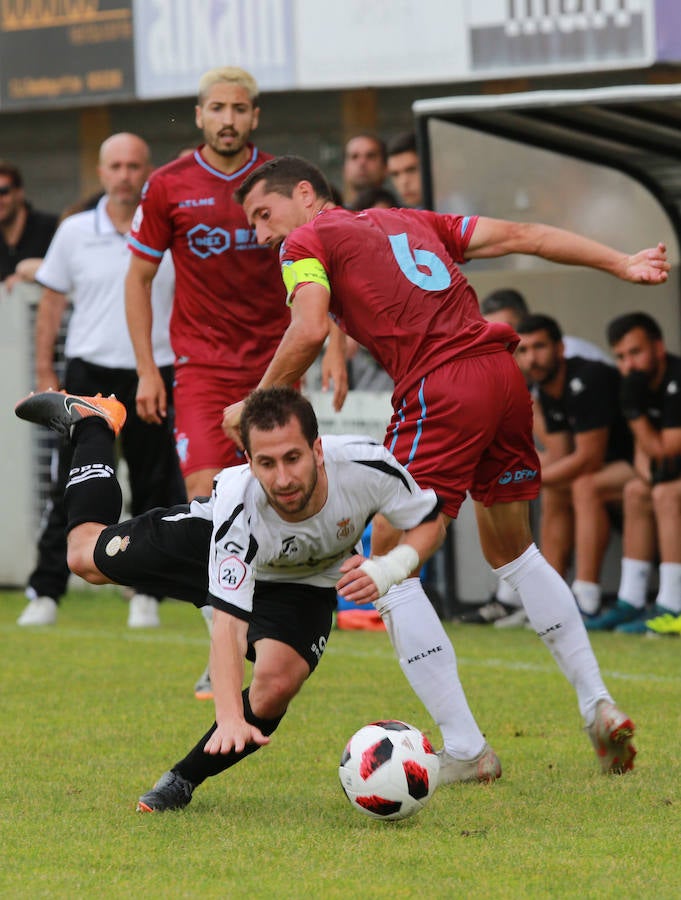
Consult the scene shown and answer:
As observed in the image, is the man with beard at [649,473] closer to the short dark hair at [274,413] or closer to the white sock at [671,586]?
the white sock at [671,586]

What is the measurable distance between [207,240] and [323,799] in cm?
265

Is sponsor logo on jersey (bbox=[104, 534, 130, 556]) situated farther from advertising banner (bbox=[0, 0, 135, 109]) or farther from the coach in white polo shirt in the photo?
advertising banner (bbox=[0, 0, 135, 109])

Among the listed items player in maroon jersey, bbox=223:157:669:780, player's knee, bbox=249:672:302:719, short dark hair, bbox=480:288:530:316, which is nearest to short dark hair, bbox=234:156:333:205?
player in maroon jersey, bbox=223:157:669:780

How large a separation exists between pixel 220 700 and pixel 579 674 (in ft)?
5.01

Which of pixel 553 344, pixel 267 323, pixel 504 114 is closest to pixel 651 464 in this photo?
pixel 553 344

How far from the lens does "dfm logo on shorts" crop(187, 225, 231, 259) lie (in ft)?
22.2

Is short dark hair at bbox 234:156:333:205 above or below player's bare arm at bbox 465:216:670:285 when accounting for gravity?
above

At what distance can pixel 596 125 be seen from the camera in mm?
9469

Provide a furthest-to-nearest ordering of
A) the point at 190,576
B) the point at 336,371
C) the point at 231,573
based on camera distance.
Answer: the point at 336,371
the point at 190,576
the point at 231,573

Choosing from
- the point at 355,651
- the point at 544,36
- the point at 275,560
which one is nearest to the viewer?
the point at 275,560

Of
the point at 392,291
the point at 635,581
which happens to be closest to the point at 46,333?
Result: the point at 635,581

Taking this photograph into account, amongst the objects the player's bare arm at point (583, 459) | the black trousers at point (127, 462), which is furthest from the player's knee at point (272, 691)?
the player's bare arm at point (583, 459)

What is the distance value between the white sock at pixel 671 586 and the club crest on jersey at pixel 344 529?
456cm

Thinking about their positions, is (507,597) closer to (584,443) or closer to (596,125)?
(584,443)
